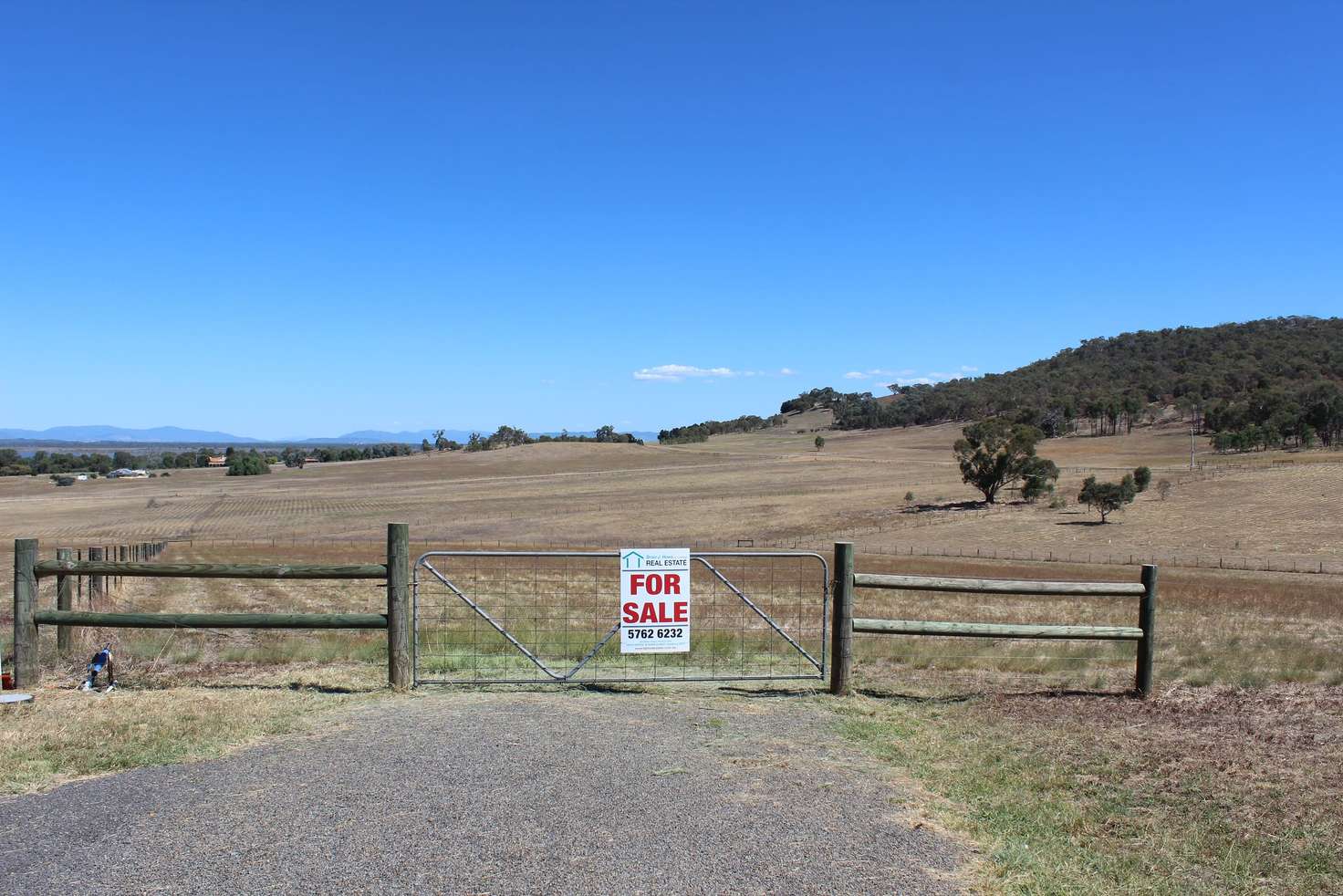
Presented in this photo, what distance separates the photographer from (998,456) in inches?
3017

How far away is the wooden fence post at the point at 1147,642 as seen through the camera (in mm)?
9375

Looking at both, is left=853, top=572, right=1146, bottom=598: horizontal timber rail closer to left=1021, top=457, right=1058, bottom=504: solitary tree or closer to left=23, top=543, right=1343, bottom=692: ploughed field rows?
left=23, top=543, right=1343, bottom=692: ploughed field rows

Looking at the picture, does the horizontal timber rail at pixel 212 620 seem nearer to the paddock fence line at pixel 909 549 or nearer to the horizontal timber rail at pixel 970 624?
the horizontal timber rail at pixel 970 624

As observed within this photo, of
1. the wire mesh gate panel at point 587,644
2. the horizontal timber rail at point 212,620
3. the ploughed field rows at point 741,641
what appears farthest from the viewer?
the ploughed field rows at point 741,641

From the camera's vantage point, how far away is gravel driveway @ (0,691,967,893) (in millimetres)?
4887

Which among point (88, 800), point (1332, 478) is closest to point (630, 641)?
point (88, 800)

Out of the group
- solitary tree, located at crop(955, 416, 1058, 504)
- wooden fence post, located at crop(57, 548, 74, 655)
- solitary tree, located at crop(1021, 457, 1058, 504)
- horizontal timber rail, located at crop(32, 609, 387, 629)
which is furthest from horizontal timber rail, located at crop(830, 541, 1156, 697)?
solitary tree, located at crop(1021, 457, 1058, 504)

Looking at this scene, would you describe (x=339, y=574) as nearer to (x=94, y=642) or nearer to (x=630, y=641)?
(x=630, y=641)

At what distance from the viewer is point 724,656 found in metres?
11.7

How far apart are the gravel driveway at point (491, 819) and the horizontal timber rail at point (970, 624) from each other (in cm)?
185

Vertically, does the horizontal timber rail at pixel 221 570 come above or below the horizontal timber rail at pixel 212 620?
above

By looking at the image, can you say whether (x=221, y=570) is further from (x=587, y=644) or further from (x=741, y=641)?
(x=741, y=641)

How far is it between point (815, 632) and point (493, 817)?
38.8 feet

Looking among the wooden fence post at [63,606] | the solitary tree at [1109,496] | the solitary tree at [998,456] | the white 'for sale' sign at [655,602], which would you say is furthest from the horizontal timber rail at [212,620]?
the solitary tree at [998,456]
